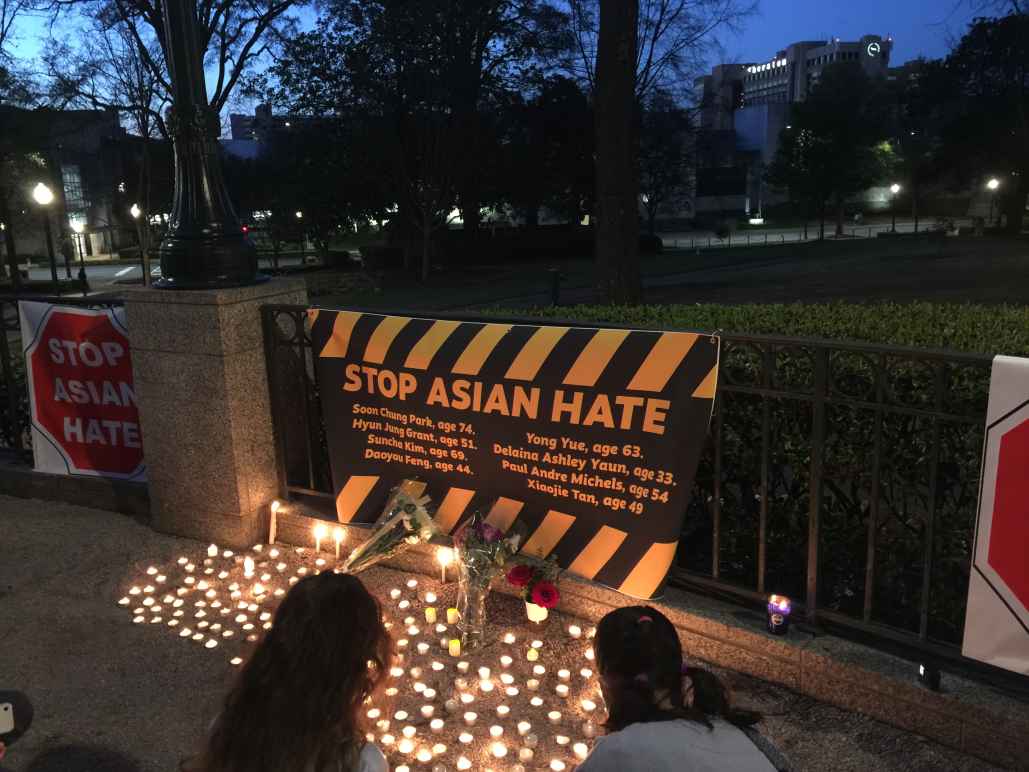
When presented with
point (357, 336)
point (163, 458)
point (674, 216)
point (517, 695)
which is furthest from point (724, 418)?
point (674, 216)

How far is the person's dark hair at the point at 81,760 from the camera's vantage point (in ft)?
11.1

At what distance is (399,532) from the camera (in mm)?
4559

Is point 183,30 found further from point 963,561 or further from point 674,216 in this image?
point 674,216

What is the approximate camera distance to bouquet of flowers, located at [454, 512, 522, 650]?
4.13 metres

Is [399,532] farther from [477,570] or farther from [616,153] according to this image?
[616,153]

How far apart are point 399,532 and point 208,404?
1636mm

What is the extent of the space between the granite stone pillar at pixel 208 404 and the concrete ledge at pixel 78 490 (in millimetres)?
528

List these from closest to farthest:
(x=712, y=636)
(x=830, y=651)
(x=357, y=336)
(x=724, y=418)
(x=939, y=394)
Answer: (x=939, y=394)
(x=830, y=651)
(x=712, y=636)
(x=724, y=418)
(x=357, y=336)

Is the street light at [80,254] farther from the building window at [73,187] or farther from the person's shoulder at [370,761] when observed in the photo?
the person's shoulder at [370,761]

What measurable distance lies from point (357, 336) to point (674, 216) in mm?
79433

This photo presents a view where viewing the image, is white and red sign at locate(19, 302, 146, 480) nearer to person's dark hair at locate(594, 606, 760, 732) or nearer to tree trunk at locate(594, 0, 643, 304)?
person's dark hair at locate(594, 606, 760, 732)

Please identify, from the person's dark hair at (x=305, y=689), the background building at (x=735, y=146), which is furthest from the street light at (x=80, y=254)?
the background building at (x=735, y=146)

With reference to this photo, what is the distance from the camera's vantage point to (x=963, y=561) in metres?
3.73

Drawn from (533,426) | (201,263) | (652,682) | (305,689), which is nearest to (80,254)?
(201,263)
